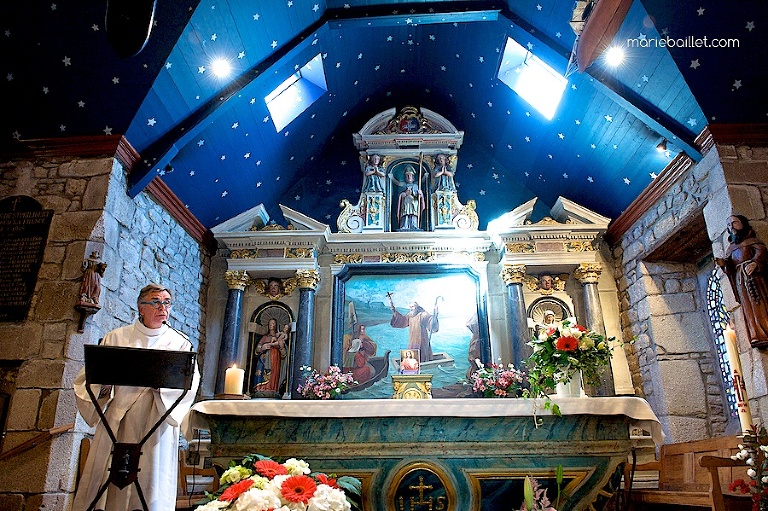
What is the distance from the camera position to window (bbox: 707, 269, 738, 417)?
594cm

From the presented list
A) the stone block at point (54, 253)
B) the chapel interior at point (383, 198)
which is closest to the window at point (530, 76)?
the chapel interior at point (383, 198)

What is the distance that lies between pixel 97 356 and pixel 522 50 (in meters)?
6.53

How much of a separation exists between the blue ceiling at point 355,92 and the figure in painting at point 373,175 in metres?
0.38

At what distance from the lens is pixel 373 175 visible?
27.4ft

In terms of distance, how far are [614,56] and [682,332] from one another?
3.19 m

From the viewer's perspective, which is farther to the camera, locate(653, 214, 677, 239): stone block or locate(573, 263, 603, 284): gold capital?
locate(573, 263, 603, 284): gold capital

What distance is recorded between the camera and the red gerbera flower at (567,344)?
12.2 feet

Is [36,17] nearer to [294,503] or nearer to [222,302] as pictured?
[222,302]

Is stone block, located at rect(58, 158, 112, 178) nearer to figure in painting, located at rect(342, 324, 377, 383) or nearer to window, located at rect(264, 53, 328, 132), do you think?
window, located at rect(264, 53, 328, 132)

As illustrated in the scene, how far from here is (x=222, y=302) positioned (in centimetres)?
781

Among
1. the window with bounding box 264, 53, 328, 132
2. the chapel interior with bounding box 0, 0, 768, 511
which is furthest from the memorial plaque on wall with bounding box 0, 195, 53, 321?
the window with bounding box 264, 53, 328, 132

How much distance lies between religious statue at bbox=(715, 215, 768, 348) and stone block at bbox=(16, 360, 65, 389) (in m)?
5.60

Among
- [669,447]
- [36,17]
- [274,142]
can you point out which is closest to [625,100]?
[669,447]

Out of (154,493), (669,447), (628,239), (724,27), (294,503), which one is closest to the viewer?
(294,503)
